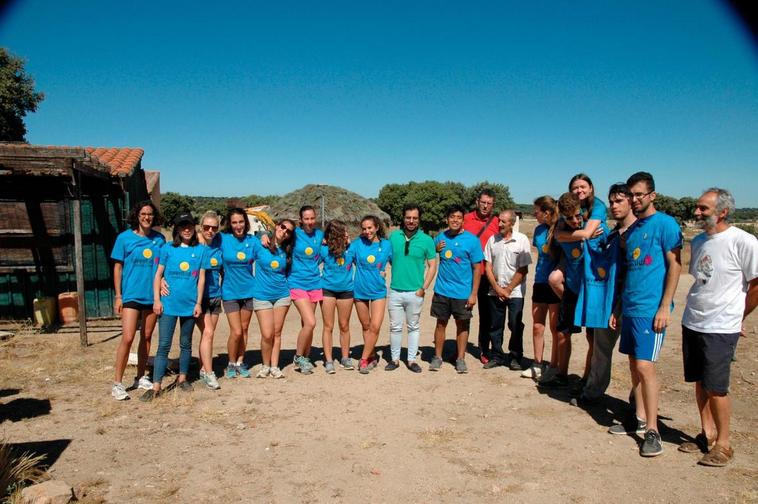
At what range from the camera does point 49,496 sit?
118 inches

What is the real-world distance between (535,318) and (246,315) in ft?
10.6

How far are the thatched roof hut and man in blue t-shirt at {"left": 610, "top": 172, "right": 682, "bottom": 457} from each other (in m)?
14.5

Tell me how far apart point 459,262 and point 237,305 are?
2583mm

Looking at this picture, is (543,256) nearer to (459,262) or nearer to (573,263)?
(573,263)

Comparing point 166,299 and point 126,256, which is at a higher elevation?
point 126,256

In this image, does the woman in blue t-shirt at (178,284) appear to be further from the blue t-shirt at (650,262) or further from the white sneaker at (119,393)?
the blue t-shirt at (650,262)

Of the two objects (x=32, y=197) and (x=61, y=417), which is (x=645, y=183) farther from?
(x=32, y=197)

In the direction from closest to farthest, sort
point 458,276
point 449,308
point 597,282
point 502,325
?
point 597,282 → point 458,276 → point 449,308 → point 502,325

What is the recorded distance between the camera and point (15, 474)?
10.3ft

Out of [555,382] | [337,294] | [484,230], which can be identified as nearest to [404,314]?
[337,294]

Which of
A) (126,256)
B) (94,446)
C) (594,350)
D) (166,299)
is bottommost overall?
(94,446)

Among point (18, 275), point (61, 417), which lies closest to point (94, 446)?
point (61, 417)

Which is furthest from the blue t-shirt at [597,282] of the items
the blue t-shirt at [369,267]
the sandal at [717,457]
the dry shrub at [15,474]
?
the dry shrub at [15,474]

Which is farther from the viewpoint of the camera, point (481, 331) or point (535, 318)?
point (481, 331)
